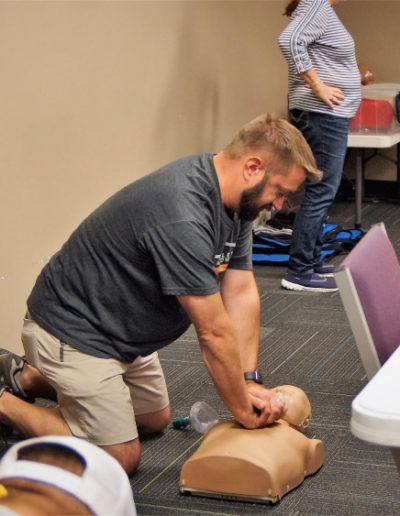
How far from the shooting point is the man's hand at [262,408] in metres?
2.06

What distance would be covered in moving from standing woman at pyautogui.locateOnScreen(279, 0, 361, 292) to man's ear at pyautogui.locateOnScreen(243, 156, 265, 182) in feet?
6.01

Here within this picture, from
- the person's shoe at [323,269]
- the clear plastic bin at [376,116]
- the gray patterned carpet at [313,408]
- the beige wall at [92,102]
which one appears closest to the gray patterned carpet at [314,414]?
the gray patterned carpet at [313,408]

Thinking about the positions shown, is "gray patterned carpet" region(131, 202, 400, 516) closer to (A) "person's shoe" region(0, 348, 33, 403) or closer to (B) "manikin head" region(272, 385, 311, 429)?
(B) "manikin head" region(272, 385, 311, 429)

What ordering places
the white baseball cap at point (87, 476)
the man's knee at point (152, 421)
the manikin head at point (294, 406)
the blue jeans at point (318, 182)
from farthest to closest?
the blue jeans at point (318, 182) → the man's knee at point (152, 421) → the manikin head at point (294, 406) → the white baseball cap at point (87, 476)

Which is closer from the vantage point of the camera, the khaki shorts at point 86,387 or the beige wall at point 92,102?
the khaki shorts at point 86,387

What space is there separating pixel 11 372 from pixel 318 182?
6.29 ft

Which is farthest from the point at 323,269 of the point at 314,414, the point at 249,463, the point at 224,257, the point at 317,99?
the point at 249,463

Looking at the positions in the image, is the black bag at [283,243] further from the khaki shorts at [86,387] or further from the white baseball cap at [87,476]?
the white baseball cap at [87,476]

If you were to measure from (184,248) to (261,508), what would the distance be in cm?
71

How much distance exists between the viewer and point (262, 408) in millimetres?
2088

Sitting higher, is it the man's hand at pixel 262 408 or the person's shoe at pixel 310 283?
the man's hand at pixel 262 408

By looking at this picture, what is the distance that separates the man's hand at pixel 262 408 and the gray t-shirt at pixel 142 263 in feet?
0.94

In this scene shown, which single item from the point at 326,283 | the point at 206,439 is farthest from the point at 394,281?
the point at 326,283

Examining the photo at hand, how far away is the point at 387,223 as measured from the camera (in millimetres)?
5238
